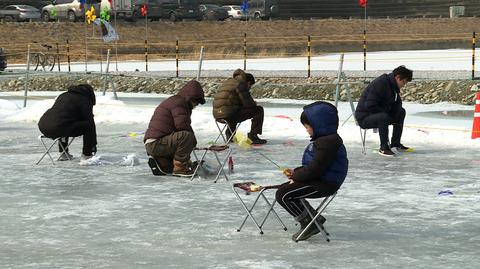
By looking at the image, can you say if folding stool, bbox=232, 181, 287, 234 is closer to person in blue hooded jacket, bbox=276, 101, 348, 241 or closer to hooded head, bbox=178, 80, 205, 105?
person in blue hooded jacket, bbox=276, 101, 348, 241

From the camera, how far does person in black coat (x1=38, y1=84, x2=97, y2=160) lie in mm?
13609

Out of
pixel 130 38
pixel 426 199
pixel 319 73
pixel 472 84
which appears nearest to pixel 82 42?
pixel 130 38

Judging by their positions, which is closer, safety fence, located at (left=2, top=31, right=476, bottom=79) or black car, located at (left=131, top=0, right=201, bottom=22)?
safety fence, located at (left=2, top=31, right=476, bottom=79)

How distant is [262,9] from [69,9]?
602 inches

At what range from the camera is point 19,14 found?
2349 inches

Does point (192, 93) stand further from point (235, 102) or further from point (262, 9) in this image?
point (262, 9)

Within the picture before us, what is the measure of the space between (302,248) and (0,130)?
461 inches

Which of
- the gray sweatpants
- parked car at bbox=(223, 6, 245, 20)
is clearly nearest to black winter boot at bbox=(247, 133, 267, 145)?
the gray sweatpants

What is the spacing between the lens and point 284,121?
18250 millimetres

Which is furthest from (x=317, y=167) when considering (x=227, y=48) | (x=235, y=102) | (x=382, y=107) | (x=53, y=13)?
(x=53, y=13)

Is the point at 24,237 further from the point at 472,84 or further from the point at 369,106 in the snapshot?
the point at 472,84

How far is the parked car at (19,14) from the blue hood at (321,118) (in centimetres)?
5317

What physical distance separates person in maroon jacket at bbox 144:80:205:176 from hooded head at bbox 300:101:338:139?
13.0 feet

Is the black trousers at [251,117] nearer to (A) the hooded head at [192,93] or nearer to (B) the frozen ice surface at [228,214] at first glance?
(B) the frozen ice surface at [228,214]
